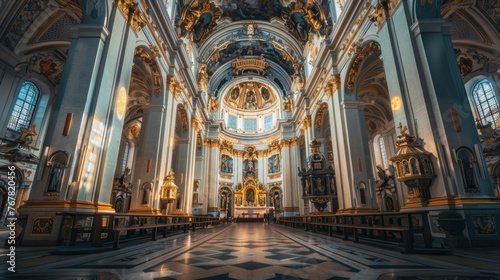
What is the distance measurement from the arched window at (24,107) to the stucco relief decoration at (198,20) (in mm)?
9449

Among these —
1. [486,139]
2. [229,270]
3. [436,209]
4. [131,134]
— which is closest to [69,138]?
[229,270]

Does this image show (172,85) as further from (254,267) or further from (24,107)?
(254,267)

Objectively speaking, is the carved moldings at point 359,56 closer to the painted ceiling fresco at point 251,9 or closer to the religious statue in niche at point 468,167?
the religious statue in niche at point 468,167

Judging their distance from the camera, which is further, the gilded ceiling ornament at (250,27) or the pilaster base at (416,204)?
the gilded ceiling ornament at (250,27)

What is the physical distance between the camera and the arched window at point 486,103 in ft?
42.4

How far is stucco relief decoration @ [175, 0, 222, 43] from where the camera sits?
13.9 meters

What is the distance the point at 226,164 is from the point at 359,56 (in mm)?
19024

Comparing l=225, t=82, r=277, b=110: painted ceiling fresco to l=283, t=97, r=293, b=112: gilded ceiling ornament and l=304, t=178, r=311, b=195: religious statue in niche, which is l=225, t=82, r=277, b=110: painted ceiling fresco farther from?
l=304, t=178, r=311, b=195: religious statue in niche

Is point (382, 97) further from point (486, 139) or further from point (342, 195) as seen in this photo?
point (342, 195)

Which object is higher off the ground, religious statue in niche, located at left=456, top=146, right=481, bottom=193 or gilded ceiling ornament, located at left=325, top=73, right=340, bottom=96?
gilded ceiling ornament, located at left=325, top=73, right=340, bottom=96

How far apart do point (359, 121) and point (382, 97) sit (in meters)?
Result: 6.56

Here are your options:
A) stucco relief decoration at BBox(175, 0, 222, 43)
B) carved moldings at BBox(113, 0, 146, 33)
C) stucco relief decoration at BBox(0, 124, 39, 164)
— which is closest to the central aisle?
carved moldings at BBox(113, 0, 146, 33)

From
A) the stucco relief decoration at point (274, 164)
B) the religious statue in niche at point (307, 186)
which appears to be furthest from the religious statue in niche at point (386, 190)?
the stucco relief decoration at point (274, 164)

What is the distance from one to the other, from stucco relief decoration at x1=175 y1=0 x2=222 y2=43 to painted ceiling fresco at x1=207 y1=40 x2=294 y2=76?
3.35 metres
